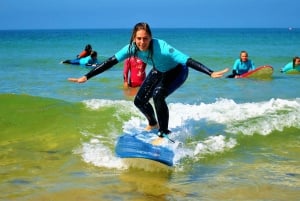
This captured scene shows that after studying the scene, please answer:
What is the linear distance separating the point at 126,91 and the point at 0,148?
20.7 feet

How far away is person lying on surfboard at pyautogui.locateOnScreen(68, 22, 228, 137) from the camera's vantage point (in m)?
5.45

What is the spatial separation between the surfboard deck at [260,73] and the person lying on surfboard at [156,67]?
34.6 ft

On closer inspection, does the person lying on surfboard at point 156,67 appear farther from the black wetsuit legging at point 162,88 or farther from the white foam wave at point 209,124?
the white foam wave at point 209,124

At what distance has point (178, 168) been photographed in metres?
5.70

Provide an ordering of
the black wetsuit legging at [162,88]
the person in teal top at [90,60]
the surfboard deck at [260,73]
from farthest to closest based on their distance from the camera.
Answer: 1. the person in teal top at [90,60]
2. the surfboard deck at [260,73]
3. the black wetsuit legging at [162,88]

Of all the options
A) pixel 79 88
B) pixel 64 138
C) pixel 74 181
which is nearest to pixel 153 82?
pixel 74 181

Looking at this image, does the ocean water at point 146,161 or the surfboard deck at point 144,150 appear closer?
the ocean water at point 146,161

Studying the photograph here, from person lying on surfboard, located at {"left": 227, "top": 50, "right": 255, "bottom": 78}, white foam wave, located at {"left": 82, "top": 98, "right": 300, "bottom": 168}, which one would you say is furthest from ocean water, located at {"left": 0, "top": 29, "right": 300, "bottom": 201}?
person lying on surfboard, located at {"left": 227, "top": 50, "right": 255, "bottom": 78}

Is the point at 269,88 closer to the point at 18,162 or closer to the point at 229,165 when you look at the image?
the point at 229,165

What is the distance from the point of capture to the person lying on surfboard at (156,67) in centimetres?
545

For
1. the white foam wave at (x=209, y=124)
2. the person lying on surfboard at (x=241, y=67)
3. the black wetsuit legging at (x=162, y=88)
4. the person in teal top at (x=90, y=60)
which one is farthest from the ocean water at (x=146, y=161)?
the person in teal top at (x=90, y=60)

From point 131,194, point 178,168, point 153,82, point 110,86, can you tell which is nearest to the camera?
point 131,194

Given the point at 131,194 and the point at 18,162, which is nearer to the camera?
the point at 131,194

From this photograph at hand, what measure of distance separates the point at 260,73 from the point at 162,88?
1147 centimetres
